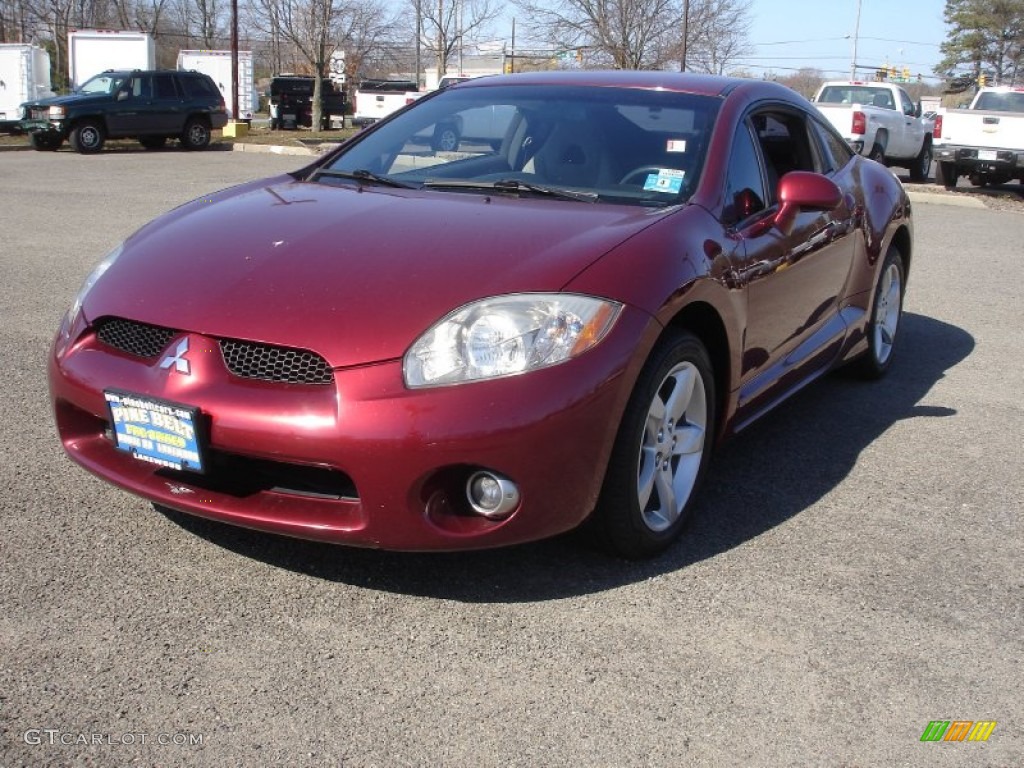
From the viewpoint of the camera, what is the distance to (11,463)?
392 cm

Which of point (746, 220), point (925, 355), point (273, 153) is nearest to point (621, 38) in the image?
point (273, 153)

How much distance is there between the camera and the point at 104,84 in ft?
76.7

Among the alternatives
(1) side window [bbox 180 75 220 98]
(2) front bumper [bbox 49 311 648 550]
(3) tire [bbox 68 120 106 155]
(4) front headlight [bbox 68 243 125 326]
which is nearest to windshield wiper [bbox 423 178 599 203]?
(2) front bumper [bbox 49 311 648 550]

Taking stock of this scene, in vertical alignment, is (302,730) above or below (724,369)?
below

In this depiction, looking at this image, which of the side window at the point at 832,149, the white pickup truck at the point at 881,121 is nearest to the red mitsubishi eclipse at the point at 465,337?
the side window at the point at 832,149

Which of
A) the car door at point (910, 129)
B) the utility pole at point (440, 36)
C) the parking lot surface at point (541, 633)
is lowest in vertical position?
the parking lot surface at point (541, 633)

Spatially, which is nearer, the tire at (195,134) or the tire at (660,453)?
the tire at (660,453)

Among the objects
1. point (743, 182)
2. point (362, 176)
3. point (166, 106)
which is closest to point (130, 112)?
point (166, 106)

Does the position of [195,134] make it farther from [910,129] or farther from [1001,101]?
[1001,101]

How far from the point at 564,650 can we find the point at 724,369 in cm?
127

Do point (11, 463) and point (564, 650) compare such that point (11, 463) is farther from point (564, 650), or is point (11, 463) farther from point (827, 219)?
point (827, 219)

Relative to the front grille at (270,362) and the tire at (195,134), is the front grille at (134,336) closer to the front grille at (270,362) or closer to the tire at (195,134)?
the front grille at (270,362)

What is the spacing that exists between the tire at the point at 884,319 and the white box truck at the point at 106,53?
2808 centimetres

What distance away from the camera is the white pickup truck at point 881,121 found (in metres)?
18.1
